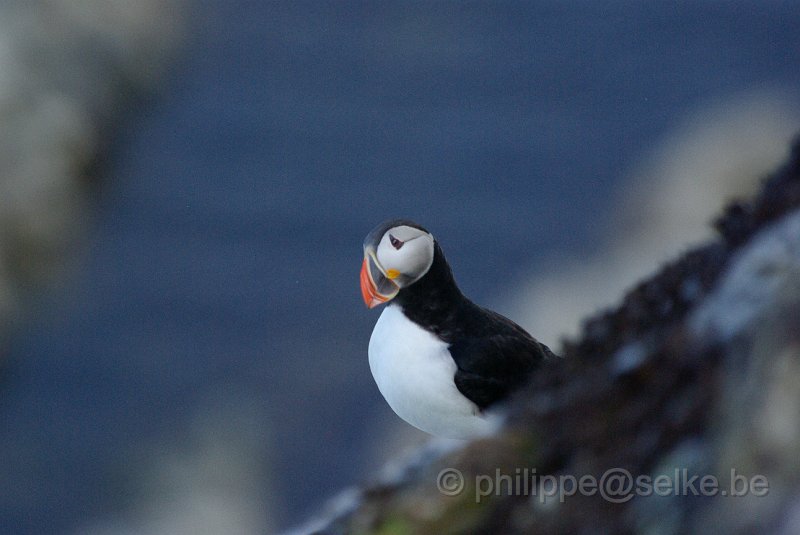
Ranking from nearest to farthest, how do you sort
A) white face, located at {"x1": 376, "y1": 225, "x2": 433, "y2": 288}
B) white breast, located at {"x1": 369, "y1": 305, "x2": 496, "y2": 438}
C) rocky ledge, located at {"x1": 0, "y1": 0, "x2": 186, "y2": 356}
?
white face, located at {"x1": 376, "y1": 225, "x2": 433, "y2": 288} → white breast, located at {"x1": 369, "y1": 305, "x2": 496, "y2": 438} → rocky ledge, located at {"x1": 0, "y1": 0, "x2": 186, "y2": 356}

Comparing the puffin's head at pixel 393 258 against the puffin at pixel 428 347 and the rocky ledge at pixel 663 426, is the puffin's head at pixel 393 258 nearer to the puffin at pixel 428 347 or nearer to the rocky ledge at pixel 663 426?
the puffin at pixel 428 347

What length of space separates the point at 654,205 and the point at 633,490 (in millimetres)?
15919

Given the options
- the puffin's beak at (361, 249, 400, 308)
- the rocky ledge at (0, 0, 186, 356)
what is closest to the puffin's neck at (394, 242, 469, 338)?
the puffin's beak at (361, 249, 400, 308)

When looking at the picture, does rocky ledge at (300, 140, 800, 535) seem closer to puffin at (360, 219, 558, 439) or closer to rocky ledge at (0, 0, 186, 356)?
puffin at (360, 219, 558, 439)

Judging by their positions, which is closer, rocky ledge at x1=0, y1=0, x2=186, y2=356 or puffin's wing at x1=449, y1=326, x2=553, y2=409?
puffin's wing at x1=449, y1=326, x2=553, y2=409

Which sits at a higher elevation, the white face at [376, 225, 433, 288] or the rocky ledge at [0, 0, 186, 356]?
the rocky ledge at [0, 0, 186, 356]

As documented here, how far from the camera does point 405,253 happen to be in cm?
420

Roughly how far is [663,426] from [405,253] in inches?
57.6

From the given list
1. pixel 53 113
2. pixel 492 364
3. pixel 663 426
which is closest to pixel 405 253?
pixel 492 364

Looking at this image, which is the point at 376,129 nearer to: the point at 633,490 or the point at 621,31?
the point at 621,31

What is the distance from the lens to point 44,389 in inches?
786

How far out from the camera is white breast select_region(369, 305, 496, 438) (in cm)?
432

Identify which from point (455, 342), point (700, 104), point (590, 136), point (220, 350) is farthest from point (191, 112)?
point (455, 342)

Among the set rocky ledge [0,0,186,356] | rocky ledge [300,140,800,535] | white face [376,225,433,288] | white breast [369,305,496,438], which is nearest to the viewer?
rocky ledge [300,140,800,535]
